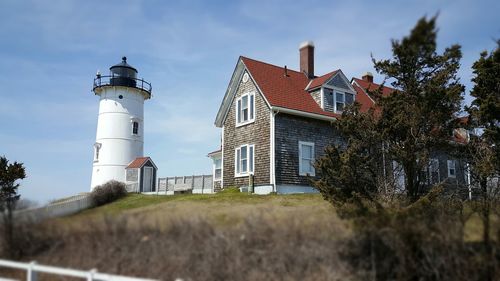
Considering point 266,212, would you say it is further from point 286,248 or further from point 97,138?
point 97,138

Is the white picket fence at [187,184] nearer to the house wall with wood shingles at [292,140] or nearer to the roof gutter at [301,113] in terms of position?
the house wall with wood shingles at [292,140]

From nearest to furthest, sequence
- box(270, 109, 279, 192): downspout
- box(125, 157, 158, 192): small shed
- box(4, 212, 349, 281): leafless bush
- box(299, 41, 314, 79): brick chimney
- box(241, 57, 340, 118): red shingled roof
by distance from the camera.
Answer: box(4, 212, 349, 281): leafless bush
box(270, 109, 279, 192): downspout
box(241, 57, 340, 118): red shingled roof
box(299, 41, 314, 79): brick chimney
box(125, 157, 158, 192): small shed

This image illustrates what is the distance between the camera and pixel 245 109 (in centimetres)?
2462

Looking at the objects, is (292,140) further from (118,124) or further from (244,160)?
(118,124)

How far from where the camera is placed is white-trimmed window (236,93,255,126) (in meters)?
24.0

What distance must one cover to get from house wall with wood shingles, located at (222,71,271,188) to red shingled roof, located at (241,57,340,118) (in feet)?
1.69

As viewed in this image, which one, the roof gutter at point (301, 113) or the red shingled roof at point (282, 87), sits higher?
the red shingled roof at point (282, 87)

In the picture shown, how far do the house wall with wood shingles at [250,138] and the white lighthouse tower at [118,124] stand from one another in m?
12.7

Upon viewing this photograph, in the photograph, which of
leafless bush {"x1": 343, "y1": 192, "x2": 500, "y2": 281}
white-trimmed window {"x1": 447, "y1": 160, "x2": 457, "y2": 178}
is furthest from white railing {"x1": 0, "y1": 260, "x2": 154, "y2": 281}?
white-trimmed window {"x1": 447, "y1": 160, "x2": 457, "y2": 178}

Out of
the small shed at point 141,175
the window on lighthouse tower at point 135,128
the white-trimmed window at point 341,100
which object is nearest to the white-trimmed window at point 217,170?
the small shed at point 141,175

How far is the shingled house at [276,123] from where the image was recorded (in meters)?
22.2

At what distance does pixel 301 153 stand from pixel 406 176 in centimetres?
746

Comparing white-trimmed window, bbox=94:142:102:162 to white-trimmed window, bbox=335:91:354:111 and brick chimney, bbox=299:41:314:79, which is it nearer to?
brick chimney, bbox=299:41:314:79

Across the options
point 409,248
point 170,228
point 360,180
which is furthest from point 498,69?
point 170,228
